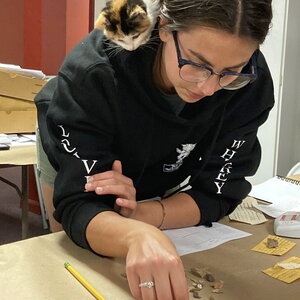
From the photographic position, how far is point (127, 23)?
0.80 meters

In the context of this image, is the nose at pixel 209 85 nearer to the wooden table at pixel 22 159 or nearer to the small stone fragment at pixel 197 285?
the small stone fragment at pixel 197 285

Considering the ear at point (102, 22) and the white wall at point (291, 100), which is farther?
the white wall at point (291, 100)

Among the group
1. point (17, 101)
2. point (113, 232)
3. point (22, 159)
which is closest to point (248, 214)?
point (113, 232)

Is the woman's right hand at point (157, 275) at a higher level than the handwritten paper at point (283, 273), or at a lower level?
higher

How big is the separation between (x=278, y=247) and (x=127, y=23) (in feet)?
1.80

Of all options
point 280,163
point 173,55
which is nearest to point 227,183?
point 173,55

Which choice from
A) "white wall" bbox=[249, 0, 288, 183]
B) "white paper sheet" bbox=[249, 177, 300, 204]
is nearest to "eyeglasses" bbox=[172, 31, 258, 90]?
"white paper sheet" bbox=[249, 177, 300, 204]

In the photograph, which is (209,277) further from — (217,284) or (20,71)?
(20,71)

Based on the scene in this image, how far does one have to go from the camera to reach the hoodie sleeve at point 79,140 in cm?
86

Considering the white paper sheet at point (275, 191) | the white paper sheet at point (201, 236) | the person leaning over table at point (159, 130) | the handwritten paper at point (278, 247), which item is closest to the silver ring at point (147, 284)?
the person leaning over table at point (159, 130)

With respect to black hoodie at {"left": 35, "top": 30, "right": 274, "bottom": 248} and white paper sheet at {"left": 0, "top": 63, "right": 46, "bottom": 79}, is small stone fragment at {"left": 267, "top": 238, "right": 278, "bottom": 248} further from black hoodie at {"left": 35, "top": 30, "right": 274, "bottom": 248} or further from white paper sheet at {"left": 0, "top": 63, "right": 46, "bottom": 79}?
white paper sheet at {"left": 0, "top": 63, "right": 46, "bottom": 79}

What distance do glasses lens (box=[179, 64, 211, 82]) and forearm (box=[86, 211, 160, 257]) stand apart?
0.92ft

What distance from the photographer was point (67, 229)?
2.85 feet

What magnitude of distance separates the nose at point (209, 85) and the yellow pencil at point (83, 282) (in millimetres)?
403
